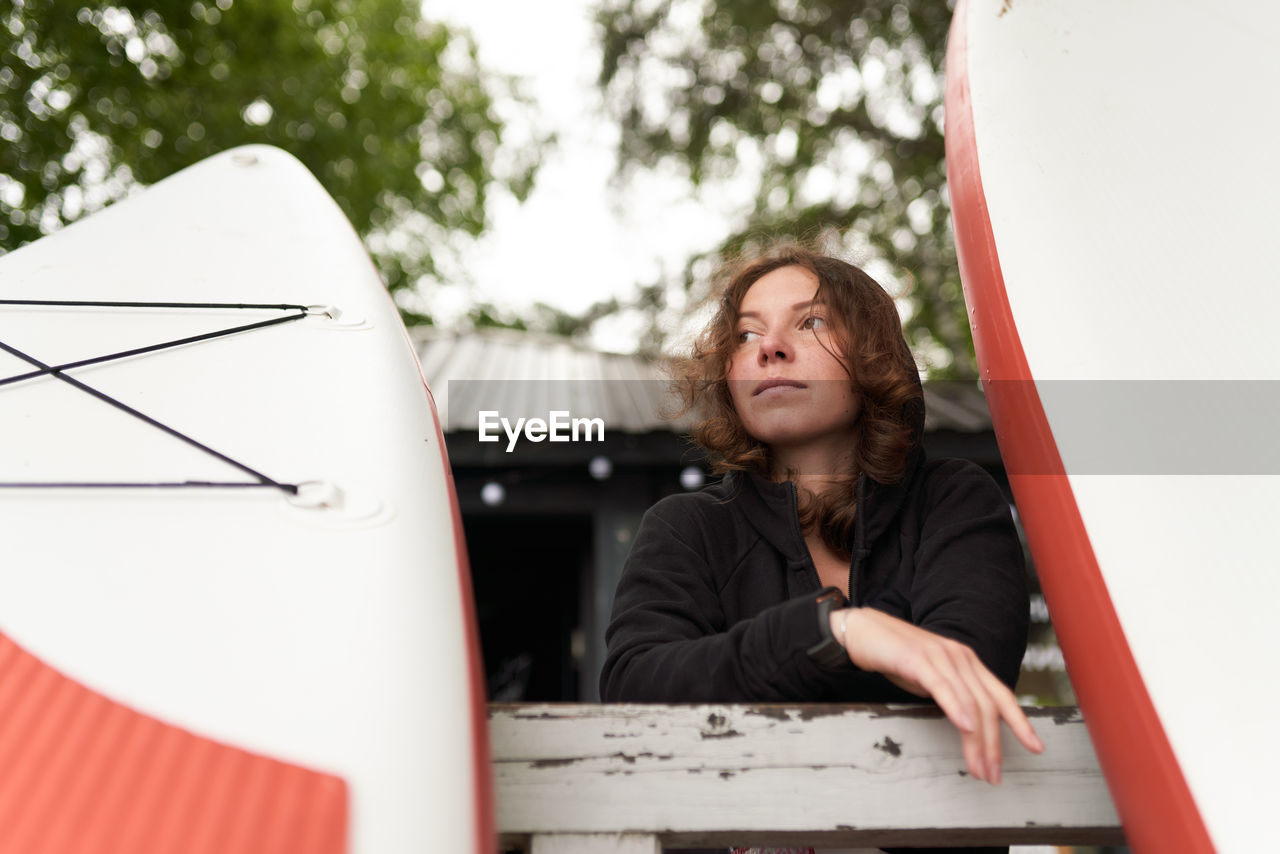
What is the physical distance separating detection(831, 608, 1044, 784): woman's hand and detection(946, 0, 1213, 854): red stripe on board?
0.14 m

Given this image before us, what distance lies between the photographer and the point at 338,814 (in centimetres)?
70

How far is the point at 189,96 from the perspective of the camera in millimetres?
5488

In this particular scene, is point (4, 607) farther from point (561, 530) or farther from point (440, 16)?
point (440, 16)

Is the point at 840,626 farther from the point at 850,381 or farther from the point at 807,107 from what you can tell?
the point at 807,107

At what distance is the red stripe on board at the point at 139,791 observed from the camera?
2.16ft

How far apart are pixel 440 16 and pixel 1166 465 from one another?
12343mm

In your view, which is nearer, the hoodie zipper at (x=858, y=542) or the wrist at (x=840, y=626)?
the wrist at (x=840, y=626)

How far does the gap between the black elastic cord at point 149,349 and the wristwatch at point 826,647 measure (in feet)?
3.13

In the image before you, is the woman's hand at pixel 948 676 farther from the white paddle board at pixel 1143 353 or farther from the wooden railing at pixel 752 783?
the white paddle board at pixel 1143 353

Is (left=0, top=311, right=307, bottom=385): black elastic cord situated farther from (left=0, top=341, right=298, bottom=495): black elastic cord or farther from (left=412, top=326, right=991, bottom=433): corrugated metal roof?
(left=412, top=326, right=991, bottom=433): corrugated metal roof

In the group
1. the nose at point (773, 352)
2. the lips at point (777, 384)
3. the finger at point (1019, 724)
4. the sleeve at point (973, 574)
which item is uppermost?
the nose at point (773, 352)

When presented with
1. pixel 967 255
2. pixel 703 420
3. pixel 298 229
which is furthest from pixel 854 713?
pixel 298 229

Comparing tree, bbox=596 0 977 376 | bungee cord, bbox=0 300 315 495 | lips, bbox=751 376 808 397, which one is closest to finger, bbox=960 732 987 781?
lips, bbox=751 376 808 397

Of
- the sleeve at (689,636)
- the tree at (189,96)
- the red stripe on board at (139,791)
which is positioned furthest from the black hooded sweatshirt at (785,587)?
the tree at (189,96)
